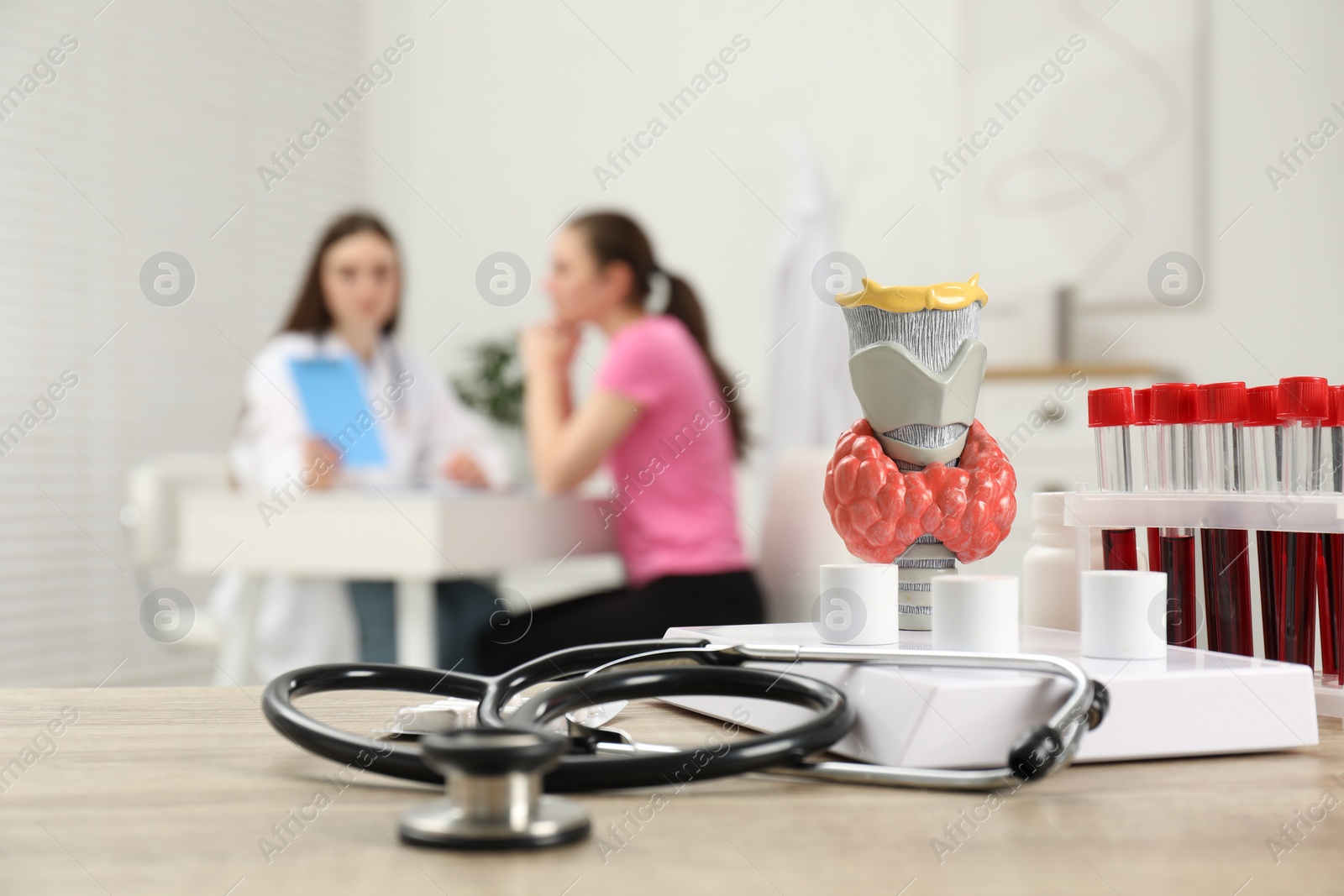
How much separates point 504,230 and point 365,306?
1084 mm

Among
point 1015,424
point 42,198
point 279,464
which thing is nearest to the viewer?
point 279,464

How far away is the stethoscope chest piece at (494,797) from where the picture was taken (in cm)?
31

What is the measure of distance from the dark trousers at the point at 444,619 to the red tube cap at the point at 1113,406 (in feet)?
5.14

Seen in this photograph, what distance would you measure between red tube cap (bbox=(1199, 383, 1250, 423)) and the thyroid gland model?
97 millimetres

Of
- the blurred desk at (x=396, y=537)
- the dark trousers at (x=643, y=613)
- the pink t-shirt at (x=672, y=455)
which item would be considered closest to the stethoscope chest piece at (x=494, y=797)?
the dark trousers at (x=643, y=613)

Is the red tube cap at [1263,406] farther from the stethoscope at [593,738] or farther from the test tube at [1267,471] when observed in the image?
the stethoscope at [593,738]

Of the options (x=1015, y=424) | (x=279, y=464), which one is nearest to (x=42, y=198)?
(x=279, y=464)

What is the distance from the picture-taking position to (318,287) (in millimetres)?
2354

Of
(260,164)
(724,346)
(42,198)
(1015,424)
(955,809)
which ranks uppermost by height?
(260,164)

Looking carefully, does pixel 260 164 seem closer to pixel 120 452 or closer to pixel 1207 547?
pixel 120 452

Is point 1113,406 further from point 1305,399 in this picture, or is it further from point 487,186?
point 487,186

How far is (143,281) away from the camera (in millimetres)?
3008

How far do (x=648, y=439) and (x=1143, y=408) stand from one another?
4.65 ft

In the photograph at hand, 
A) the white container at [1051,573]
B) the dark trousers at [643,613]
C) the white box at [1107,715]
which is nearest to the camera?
the white box at [1107,715]
